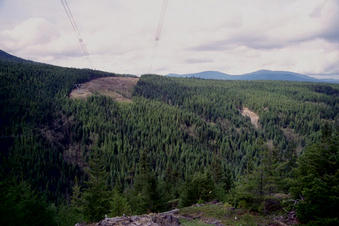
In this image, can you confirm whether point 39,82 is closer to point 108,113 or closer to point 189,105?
point 108,113

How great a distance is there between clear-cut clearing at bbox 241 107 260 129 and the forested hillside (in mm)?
3386

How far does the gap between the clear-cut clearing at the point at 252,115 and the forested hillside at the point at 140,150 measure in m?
3.39

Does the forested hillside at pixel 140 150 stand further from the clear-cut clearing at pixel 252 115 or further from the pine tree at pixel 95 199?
the clear-cut clearing at pixel 252 115

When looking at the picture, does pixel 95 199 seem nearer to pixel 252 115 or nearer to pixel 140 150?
pixel 140 150

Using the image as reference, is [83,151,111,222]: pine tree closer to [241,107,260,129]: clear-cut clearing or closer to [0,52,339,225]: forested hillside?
[0,52,339,225]: forested hillside

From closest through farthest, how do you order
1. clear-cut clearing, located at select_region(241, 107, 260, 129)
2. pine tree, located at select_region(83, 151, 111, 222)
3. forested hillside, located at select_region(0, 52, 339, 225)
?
forested hillside, located at select_region(0, 52, 339, 225) → pine tree, located at select_region(83, 151, 111, 222) → clear-cut clearing, located at select_region(241, 107, 260, 129)

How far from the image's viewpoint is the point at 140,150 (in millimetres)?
110688

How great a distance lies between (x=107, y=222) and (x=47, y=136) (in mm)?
121587

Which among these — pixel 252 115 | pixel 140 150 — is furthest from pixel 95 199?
pixel 252 115

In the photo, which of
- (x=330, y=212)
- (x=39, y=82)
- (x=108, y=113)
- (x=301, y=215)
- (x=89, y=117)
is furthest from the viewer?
Result: (x=39, y=82)

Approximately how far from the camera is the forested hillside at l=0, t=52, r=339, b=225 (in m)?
18.9

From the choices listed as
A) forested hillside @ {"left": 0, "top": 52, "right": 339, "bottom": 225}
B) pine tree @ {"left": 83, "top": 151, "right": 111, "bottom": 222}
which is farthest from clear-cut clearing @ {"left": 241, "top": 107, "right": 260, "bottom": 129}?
pine tree @ {"left": 83, "top": 151, "right": 111, "bottom": 222}

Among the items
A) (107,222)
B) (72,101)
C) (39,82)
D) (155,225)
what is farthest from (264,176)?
(39,82)

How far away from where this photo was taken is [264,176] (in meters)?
18.7
